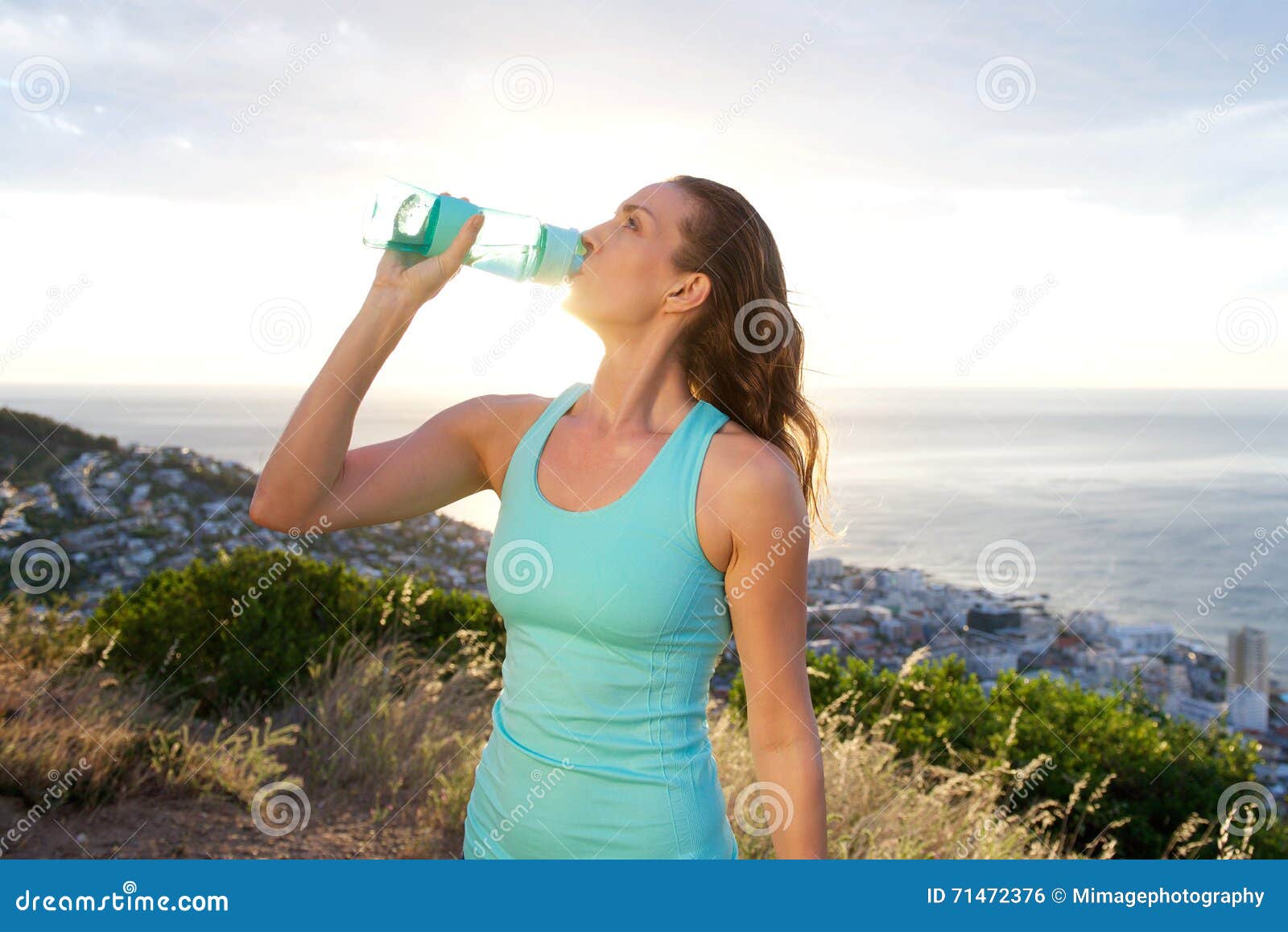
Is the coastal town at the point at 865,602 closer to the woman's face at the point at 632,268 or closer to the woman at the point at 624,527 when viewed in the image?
the woman at the point at 624,527

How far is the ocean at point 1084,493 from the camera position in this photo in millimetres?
7266

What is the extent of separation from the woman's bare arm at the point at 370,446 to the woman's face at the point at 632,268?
10.9 inches

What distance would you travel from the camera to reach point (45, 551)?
7914mm

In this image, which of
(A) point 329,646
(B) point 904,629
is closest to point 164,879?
(A) point 329,646

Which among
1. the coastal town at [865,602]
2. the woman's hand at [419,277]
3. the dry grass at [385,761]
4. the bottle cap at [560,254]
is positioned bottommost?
the dry grass at [385,761]

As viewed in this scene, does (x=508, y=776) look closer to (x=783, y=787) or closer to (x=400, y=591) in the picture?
(x=783, y=787)

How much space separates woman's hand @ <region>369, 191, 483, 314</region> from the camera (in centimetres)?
219

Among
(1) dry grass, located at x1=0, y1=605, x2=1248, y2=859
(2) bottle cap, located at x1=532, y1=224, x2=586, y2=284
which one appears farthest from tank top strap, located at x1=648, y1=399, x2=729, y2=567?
(1) dry grass, located at x1=0, y1=605, x2=1248, y2=859

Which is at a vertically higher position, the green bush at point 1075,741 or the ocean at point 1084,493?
the ocean at point 1084,493

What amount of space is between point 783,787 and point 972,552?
6250mm

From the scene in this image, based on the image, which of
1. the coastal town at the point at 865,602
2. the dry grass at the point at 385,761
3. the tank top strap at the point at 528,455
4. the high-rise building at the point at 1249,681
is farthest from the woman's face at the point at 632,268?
the high-rise building at the point at 1249,681

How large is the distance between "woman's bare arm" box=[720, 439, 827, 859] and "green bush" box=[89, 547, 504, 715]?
3.95 m

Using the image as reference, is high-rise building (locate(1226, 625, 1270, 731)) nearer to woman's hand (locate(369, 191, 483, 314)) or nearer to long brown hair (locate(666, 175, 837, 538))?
long brown hair (locate(666, 175, 837, 538))

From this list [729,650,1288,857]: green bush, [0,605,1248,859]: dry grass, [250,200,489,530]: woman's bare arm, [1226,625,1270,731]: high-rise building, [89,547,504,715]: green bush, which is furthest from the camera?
[1226,625,1270,731]: high-rise building
